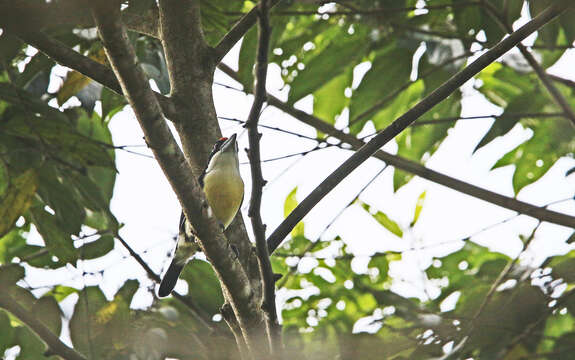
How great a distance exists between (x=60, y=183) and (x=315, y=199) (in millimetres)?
1513

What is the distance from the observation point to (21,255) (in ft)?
12.6

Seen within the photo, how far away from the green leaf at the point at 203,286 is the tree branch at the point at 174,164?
88 cm

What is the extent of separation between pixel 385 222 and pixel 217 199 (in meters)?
1.32

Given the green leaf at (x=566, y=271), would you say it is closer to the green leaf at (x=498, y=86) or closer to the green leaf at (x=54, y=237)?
the green leaf at (x=498, y=86)

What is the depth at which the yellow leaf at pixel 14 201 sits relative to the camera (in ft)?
9.50

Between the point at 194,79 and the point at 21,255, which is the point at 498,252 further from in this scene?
the point at 21,255

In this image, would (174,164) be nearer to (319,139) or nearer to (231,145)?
(319,139)

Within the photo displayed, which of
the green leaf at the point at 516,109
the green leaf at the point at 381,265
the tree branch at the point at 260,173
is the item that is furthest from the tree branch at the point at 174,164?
the green leaf at the point at 381,265

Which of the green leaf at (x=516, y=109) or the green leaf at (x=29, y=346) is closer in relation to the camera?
the green leaf at (x=29, y=346)

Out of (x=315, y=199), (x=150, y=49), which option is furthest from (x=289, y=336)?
(x=150, y=49)

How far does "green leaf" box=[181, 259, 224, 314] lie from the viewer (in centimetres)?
332

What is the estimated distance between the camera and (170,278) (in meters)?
3.63

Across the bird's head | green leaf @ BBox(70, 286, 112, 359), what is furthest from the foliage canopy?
the bird's head

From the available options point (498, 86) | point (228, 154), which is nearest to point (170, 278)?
point (228, 154)
